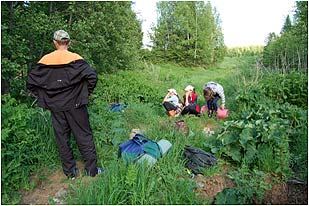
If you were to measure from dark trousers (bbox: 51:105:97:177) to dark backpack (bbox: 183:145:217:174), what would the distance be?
1.06 m

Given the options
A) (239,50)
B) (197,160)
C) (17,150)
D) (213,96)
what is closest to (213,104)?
(213,96)

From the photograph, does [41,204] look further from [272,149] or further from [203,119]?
[203,119]

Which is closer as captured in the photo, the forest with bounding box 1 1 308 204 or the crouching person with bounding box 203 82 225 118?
the forest with bounding box 1 1 308 204

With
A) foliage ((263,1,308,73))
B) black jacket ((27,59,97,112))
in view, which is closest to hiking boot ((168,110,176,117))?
foliage ((263,1,308,73))

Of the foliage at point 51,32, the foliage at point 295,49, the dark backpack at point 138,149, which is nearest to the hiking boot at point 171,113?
the foliage at point 51,32

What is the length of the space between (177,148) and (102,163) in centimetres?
89

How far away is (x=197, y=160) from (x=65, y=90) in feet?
5.43

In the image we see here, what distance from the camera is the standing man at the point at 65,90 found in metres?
3.22

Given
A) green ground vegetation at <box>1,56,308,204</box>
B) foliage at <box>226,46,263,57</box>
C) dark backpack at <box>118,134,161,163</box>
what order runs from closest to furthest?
green ground vegetation at <box>1,56,308,204</box>, dark backpack at <box>118,134,161,163</box>, foliage at <box>226,46,263,57</box>

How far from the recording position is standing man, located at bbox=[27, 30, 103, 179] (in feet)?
10.6

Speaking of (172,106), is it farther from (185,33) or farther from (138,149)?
(185,33)

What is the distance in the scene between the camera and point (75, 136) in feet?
10.9

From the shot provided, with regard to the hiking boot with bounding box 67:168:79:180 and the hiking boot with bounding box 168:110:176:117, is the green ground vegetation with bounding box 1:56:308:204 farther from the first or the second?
the hiking boot with bounding box 168:110:176:117

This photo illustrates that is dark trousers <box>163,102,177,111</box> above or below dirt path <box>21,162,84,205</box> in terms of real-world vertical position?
above
